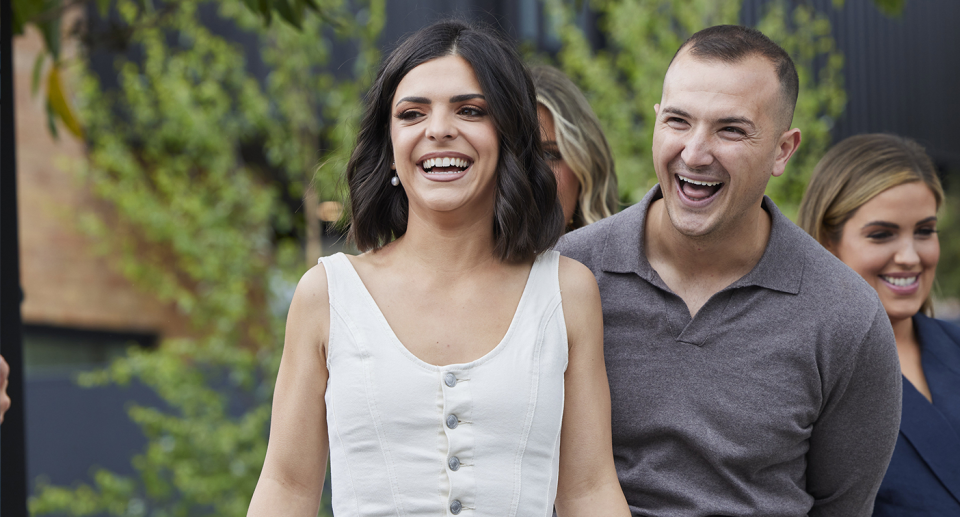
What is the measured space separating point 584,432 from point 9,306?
130cm

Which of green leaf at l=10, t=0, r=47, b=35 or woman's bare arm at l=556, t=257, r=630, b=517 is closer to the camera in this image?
woman's bare arm at l=556, t=257, r=630, b=517

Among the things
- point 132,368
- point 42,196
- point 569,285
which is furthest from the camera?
point 42,196

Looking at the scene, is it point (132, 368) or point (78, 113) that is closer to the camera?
point (132, 368)

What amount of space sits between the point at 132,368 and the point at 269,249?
3.65 ft

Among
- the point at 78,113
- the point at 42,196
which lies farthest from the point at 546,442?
the point at 42,196

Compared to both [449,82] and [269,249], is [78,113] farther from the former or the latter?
[449,82]

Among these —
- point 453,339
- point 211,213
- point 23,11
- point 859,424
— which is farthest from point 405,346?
point 211,213

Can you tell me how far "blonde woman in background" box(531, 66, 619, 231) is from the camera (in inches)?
110

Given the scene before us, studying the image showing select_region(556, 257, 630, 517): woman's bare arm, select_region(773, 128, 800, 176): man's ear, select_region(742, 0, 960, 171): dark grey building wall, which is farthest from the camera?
select_region(742, 0, 960, 171): dark grey building wall

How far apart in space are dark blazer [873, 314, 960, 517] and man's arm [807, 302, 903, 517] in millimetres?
333

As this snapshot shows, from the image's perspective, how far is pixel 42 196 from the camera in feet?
22.5

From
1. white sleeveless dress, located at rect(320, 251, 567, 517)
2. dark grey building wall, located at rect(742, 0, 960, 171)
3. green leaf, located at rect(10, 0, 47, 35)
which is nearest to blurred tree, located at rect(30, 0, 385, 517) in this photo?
green leaf, located at rect(10, 0, 47, 35)

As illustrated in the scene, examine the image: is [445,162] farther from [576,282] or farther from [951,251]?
[951,251]

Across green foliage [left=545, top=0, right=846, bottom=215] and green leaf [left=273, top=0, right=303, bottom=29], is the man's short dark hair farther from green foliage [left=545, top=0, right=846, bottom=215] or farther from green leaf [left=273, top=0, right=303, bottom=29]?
green foliage [left=545, top=0, right=846, bottom=215]
